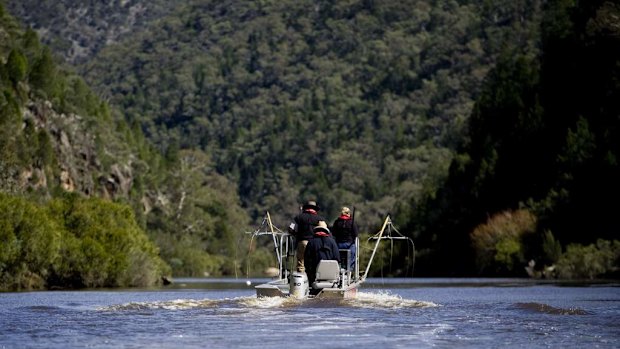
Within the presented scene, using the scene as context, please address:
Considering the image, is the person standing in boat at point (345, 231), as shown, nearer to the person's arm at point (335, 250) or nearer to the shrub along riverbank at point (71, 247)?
the person's arm at point (335, 250)

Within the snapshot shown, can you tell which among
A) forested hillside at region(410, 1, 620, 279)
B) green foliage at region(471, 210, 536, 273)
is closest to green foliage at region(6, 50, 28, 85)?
green foliage at region(471, 210, 536, 273)

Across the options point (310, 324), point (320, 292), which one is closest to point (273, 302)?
point (320, 292)

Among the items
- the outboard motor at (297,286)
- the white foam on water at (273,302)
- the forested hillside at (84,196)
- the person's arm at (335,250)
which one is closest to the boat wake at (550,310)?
the person's arm at (335,250)

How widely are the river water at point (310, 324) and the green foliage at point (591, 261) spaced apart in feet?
146

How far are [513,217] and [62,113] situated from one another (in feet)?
125

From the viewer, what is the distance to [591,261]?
306ft

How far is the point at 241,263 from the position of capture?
6614 inches

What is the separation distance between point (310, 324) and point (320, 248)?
8.31 meters

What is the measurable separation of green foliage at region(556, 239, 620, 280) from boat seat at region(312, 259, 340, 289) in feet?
163

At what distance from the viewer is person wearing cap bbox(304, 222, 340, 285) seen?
43375mm

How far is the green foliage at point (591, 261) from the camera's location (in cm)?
9156

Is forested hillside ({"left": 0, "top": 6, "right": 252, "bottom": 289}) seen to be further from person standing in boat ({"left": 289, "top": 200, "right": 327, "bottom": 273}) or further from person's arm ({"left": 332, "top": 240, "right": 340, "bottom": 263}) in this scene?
person's arm ({"left": 332, "top": 240, "right": 340, "bottom": 263})

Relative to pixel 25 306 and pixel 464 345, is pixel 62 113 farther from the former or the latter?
pixel 464 345

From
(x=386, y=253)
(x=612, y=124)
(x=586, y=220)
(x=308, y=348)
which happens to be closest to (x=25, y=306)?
(x=308, y=348)
